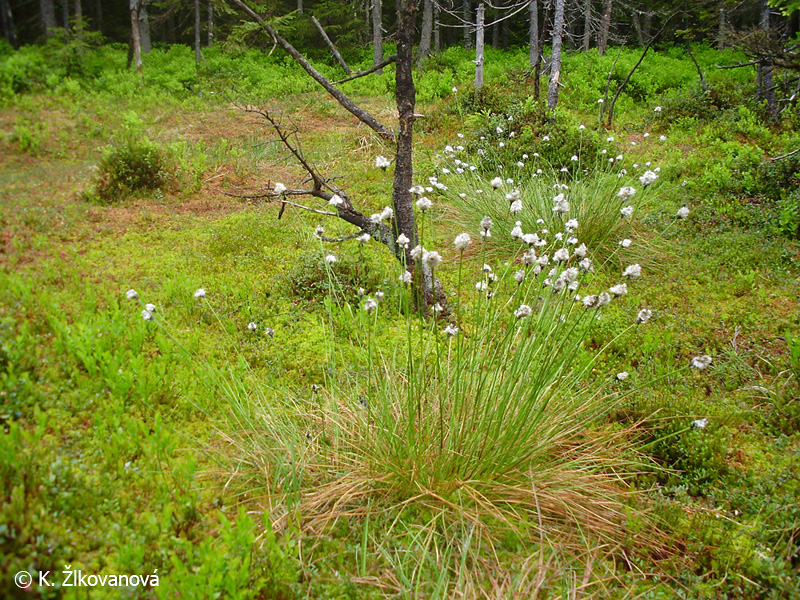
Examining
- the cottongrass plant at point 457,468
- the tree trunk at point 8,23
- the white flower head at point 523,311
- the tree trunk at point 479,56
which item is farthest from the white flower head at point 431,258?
the tree trunk at point 479,56

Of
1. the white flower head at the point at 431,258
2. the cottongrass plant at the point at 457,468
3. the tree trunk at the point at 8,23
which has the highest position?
the tree trunk at the point at 8,23

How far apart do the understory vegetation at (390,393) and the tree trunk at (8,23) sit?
8cm

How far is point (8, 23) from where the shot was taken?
7.64ft

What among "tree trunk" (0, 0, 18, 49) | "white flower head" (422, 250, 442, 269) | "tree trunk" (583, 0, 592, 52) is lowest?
"white flower head" (422, 250, 442, 269)

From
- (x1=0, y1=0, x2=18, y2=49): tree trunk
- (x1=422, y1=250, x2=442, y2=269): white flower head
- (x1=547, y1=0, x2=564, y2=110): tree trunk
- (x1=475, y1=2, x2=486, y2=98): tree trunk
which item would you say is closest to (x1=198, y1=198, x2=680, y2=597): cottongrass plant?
(x1=422, y1=250, x2=442, y2=269): white flower head

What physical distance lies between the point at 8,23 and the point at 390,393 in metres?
2.72

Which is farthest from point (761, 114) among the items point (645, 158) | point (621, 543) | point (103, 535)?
point (103, 535)

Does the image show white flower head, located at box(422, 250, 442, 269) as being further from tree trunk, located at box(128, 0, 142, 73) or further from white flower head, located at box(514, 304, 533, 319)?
tree trunk, located at box(128, 0, 142, 73)

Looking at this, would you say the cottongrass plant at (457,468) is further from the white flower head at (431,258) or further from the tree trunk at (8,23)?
the tree trunk at (8,23)

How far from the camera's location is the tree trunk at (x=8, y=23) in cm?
229

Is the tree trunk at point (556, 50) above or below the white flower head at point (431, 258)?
above

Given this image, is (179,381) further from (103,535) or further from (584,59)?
(584,59)

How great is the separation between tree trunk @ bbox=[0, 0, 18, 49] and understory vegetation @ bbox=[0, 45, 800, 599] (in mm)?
→ 75

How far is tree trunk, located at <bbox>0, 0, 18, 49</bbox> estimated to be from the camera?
2295 millimetres
